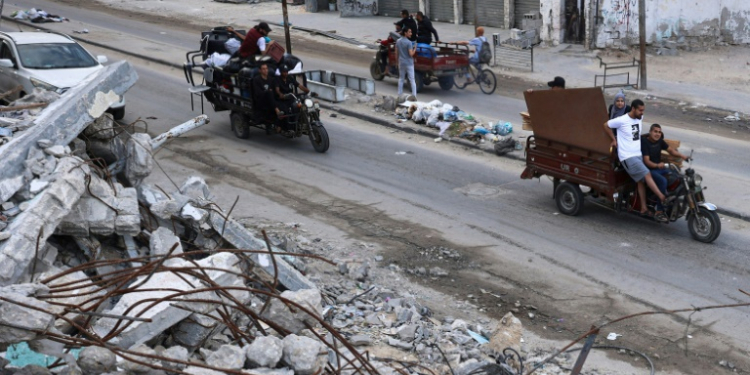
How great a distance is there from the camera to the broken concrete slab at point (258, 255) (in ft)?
29.0

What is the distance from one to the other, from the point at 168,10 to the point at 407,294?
29.4m

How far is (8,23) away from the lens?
32594 millimetres

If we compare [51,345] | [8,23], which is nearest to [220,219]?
[51,345]

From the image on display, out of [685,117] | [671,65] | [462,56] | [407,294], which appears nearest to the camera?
[407,294]

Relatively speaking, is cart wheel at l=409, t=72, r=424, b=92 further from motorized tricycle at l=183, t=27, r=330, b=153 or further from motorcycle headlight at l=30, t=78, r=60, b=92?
motorcycle headlight at l=30, t=78, r=60, b=92

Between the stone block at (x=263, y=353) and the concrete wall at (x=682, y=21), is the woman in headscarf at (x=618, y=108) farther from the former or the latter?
Answer: the concrete wall at (x=682, y=21)

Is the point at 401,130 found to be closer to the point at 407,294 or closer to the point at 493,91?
the point at 493,91

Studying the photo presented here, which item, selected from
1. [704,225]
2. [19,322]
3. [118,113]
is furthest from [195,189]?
[118,113]

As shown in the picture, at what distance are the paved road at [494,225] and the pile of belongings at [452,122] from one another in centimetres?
60

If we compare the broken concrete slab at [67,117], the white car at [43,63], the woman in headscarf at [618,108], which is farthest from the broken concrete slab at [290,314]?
the white car at [43,63]

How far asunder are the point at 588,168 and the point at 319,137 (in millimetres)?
5578

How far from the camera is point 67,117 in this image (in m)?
9.16

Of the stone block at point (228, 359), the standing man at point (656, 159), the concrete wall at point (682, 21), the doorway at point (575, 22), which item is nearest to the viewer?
the stone block at point (228, 359)

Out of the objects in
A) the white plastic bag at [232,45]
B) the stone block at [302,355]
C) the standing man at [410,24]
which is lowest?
the stone block at [302,355]
